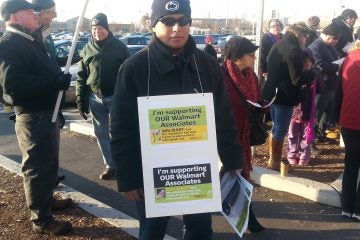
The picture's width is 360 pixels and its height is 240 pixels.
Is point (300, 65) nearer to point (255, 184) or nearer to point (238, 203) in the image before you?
point (255, 184)

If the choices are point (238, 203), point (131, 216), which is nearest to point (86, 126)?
point (131, 216)

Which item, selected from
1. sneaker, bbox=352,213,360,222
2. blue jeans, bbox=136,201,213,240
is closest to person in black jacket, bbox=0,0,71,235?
blue jeans, bbox=136,201,213,240

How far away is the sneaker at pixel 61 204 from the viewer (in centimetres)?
421

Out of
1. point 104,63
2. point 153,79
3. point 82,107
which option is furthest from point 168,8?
point 82,107

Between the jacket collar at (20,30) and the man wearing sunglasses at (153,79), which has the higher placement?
the jacket collar at (20,30)

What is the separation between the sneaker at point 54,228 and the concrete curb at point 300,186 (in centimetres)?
246

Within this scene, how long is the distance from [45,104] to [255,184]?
2.80 meters

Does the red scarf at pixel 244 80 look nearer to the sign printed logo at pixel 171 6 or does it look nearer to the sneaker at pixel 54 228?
the sign printed logo at pixel 171 6

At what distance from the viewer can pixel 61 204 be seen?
4230 millimetres

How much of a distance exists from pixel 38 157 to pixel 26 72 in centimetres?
74

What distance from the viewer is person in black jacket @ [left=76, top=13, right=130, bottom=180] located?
4938 millimetres

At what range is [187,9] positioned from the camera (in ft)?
8.37

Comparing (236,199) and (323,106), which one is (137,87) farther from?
(323,106)

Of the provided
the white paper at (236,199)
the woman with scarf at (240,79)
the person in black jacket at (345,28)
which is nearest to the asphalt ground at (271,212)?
the woman with scarf at (240,79)
